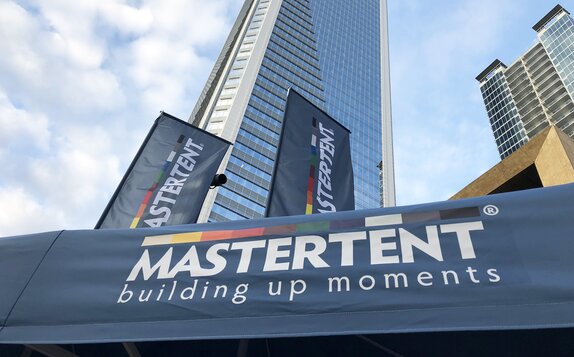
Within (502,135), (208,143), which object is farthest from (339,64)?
(208,143)

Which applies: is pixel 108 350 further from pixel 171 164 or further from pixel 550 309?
pixel 171 164

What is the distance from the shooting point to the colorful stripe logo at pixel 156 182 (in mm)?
5229

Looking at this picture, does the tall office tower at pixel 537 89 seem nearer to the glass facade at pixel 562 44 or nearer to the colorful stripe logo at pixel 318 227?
the glass facade at pixel 562 44

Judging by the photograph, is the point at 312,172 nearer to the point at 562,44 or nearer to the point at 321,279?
the point at 321,279

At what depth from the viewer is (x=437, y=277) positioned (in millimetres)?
1844

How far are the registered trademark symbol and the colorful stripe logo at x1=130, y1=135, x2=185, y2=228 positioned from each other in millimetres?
3992

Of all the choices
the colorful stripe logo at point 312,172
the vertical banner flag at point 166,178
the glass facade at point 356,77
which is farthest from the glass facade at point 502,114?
the vertical banner flag at point 166,178

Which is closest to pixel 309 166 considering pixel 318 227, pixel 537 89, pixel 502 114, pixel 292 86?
pixel 318 227

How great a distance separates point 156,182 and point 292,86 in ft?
279

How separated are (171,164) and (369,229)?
4292 millimetres

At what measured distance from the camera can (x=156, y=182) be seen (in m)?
5.71

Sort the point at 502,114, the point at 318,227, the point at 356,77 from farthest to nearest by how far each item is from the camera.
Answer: the point at 356,77
the point at 502,114
the point at 318,227

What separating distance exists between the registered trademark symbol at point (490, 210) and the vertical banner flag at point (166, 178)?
377 cm

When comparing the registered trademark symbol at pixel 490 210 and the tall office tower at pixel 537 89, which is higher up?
the tall office tower at pixel 537 89
